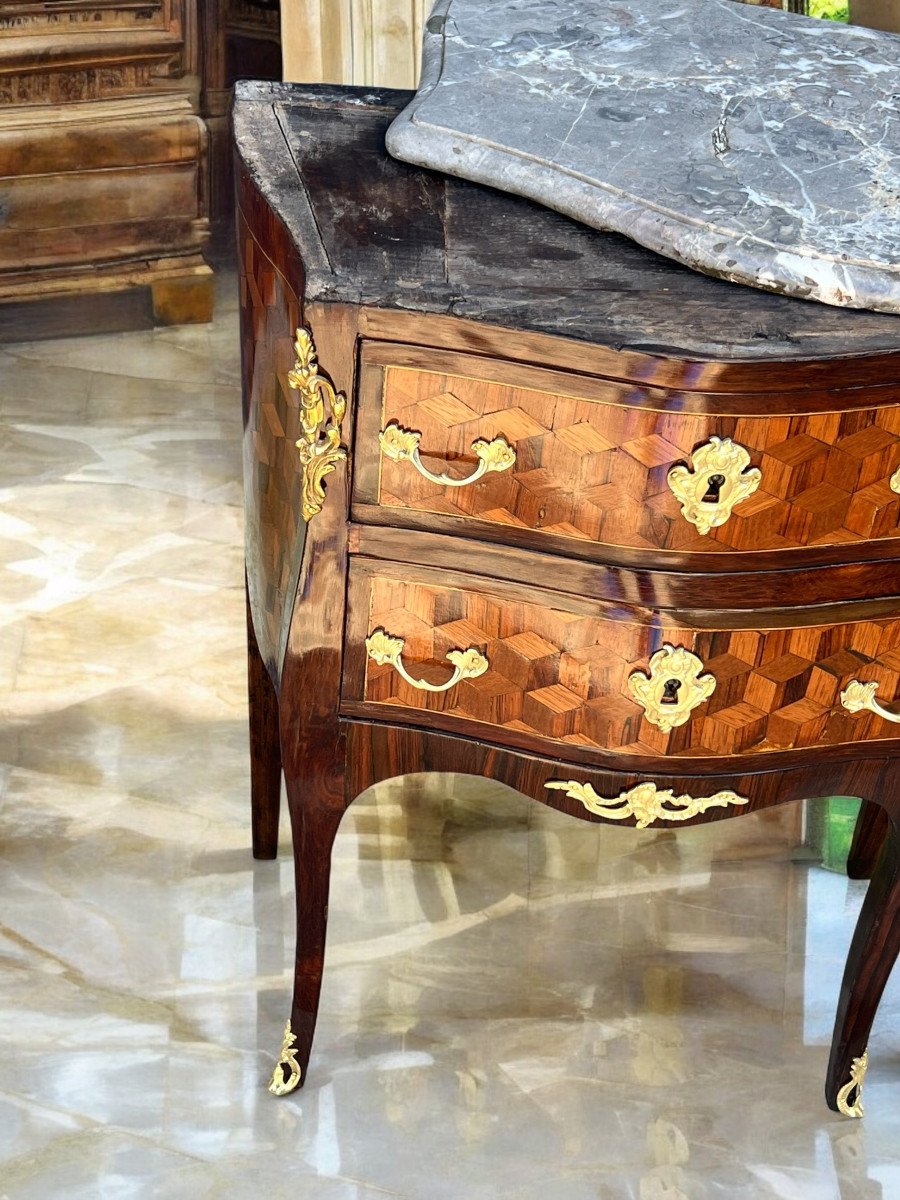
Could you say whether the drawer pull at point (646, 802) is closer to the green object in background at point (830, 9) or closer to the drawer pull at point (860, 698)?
the drawer pull at point (860, 698)

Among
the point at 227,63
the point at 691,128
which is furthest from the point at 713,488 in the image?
the point at 227,63

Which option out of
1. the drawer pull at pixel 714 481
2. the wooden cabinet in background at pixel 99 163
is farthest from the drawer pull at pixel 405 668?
the wooden cabinet in background at pixel 99 163

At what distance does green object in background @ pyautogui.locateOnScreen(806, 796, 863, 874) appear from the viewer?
2139 millimetres

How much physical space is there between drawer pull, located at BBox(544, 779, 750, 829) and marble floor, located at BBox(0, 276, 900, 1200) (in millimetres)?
416

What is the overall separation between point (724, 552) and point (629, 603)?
3.7 inches

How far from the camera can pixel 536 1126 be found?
5.55 ft

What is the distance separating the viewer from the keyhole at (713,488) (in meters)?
1.31

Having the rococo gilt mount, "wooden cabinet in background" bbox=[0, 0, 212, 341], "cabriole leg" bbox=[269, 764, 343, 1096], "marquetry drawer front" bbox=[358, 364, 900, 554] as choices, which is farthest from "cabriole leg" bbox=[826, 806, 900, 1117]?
"wooden cabinet in background" bbox=[0, 0, 212, 341]

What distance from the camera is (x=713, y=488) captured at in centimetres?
131

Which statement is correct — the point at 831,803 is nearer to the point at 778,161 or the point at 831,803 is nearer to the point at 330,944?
the point at 330,944

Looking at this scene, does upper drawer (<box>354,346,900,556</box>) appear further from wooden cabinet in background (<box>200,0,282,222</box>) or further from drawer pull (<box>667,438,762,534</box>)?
wooden cabinet in background (<box>200,0,282,222</box>)

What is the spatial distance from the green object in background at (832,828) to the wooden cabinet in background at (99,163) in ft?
7.17

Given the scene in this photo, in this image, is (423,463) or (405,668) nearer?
(423,463)

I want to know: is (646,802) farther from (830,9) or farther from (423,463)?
(830,9)
